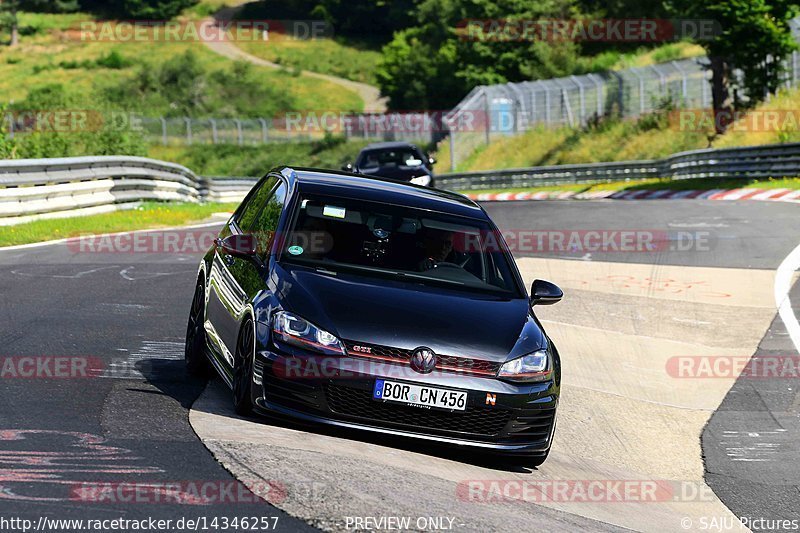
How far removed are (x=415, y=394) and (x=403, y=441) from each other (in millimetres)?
593

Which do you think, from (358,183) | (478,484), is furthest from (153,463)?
(358,183)

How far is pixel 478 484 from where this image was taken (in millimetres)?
6809

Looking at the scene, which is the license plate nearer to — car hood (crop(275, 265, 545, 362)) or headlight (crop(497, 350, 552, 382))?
car hood (crop(275, 265, 545, 362))

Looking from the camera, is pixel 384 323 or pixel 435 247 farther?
pixel 435 247

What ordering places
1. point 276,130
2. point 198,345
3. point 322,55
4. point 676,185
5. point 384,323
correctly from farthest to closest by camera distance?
point 322,55, point 276,130, point 676,185, point 198,345, point 384,323

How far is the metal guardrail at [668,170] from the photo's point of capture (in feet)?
109

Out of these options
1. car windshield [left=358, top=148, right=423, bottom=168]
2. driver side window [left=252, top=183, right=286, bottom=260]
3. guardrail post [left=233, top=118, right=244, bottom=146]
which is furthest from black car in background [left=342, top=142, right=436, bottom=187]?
guardrail post [left=233, top=118, right=244, bottom=146]

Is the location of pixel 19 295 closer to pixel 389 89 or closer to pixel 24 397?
pixel 24 397

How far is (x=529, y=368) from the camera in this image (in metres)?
7.57

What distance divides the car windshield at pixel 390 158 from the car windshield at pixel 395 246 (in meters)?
20.8

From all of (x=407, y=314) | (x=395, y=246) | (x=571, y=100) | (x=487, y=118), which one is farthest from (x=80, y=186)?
(x=487, y=118)

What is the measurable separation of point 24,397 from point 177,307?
4.75 metres

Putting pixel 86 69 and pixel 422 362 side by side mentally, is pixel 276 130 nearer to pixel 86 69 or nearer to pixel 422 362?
pixel 86 69

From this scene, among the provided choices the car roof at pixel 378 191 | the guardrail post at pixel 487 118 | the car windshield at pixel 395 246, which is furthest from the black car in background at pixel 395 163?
the guardrail post at pixel 487 118
